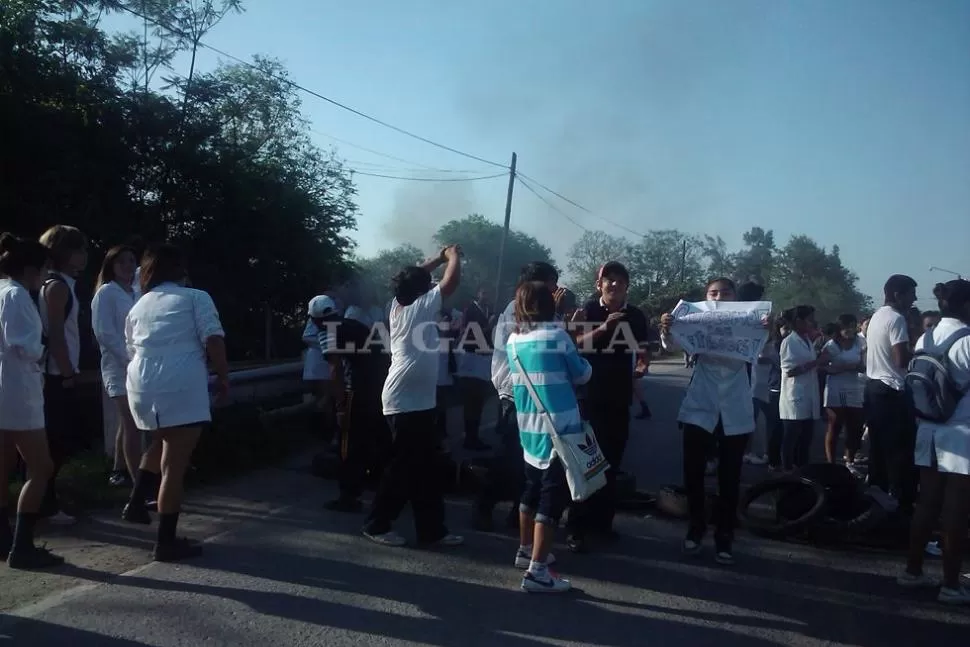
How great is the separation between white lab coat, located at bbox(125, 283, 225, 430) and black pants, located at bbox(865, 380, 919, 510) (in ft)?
15.5

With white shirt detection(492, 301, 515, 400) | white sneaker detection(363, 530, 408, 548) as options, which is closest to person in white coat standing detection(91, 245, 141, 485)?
white sneaker detection(363, 530, 408, 548)

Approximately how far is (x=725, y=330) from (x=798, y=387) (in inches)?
130

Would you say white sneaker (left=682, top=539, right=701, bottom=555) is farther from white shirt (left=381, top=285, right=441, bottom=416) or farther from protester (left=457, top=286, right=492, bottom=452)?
protester (left=457, top=286, right=492, bottom=452)

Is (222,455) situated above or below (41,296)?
below

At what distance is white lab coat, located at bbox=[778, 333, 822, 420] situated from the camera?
7828 mm

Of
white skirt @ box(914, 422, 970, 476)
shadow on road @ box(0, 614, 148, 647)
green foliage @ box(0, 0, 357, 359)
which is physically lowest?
shadow on road @ box(0, 614, 148, 647)

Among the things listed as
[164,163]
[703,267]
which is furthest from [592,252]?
[164,163]

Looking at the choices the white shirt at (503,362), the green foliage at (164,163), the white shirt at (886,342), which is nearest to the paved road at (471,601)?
the white shirt at (503,362)

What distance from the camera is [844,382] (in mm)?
8148

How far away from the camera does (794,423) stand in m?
7.93

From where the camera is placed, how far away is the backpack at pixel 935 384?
14.5ft

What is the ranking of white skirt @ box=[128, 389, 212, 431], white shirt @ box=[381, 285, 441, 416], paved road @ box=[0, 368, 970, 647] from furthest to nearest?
white shirt @ box=[381, 285, 441, 416], white skirt @ box=[128, 389, 212, 431], paved road @ box=[0, 368, 970, 647]

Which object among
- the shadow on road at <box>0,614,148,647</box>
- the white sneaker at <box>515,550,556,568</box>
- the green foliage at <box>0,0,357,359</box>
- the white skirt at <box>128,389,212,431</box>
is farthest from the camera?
the green foliage at <box>0,0,357,359</box>

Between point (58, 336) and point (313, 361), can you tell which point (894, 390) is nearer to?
point (313, 361)
